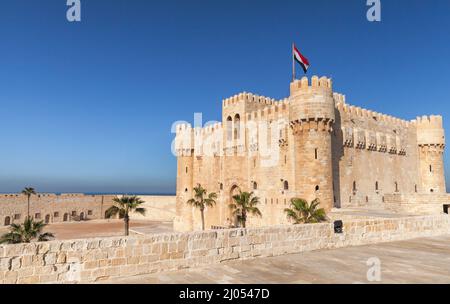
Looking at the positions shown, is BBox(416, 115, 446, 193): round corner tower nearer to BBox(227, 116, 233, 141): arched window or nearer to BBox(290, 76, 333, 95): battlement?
BBox(290, 76, 333, 95): battlement

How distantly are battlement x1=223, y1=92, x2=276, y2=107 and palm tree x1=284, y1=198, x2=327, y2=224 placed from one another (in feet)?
48.3

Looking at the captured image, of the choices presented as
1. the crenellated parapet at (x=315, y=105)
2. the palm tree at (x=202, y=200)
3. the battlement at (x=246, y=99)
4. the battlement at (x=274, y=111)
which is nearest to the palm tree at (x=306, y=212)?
the crenellated parapet at (x=315, y=105)

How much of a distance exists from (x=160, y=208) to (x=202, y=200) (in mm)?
21686

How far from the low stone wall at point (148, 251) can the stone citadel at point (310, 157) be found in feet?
47.7

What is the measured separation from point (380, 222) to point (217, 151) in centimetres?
2767

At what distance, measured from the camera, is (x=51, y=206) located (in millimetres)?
52062

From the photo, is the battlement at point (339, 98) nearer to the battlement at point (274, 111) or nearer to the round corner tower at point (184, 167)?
the battlement at point (274, 111)

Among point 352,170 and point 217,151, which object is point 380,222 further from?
point 217,151

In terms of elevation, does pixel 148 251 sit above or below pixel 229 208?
above

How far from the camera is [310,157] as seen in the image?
24.3m

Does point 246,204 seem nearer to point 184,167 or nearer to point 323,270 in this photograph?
point 184,167

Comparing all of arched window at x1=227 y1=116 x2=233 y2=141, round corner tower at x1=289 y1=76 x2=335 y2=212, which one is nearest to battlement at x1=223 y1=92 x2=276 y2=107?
arched window at x1=227 y1=116 x2=233 y2=141

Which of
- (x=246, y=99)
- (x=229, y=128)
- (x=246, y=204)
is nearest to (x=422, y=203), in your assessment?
(x=246, y=204)
